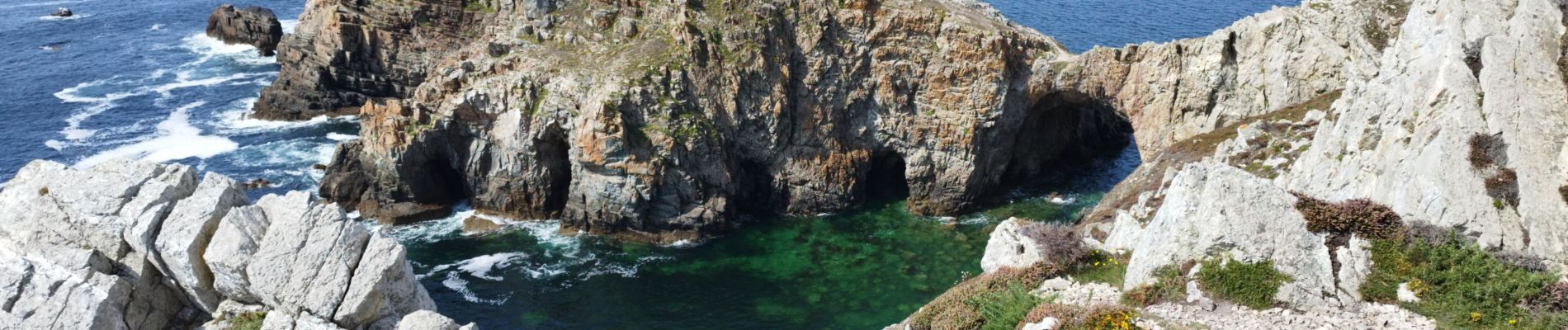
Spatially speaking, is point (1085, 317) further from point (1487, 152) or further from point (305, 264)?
point (305, 264)

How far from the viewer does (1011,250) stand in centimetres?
2683

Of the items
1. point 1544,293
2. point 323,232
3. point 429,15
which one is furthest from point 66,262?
point 429,15

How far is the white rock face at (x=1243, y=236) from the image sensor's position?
2192 cm

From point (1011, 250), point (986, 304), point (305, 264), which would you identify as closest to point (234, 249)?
point (305, 264)

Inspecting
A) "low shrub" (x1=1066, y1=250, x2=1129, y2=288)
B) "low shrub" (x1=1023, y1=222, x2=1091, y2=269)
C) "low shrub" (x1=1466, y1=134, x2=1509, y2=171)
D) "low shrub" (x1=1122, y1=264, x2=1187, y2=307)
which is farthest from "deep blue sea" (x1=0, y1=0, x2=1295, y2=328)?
"low shrub" (x1=1466, y1=134, x2=1509, y2=171)

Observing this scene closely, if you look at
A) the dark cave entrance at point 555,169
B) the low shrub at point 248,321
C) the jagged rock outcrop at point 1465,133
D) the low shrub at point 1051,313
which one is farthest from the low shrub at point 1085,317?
the dark cave entrance at point 555,169

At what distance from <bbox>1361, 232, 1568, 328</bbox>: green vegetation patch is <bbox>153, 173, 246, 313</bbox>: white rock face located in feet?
93.1

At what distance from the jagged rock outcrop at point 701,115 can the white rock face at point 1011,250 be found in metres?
29.4

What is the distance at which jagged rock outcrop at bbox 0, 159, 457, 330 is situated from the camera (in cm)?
2586

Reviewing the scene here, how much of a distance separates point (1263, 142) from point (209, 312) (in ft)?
115

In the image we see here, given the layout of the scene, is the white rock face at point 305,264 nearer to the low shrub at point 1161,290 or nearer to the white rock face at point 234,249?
the white rock face at point 234,249

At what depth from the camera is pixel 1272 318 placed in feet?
70.1

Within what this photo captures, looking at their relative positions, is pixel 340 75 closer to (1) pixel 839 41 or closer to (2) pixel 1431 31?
(1) pixel 839 41

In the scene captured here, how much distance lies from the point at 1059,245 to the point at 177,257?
76.2 ft
